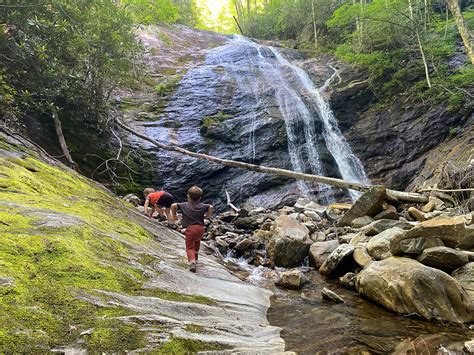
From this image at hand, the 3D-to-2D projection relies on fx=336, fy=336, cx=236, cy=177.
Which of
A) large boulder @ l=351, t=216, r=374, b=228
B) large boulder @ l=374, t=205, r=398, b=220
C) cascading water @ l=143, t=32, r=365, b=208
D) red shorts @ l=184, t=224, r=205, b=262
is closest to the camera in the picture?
red shorts @ l=184, t=224, r=205, b=262

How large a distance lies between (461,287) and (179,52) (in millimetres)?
26055

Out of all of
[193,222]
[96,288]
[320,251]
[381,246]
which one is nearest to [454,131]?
[320,251]

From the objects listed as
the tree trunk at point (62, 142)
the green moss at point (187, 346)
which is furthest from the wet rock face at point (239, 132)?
the green moss at point (187, 346)

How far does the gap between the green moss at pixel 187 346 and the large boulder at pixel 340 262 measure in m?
4.51

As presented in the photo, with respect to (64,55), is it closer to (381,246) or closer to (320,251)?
(320,251)

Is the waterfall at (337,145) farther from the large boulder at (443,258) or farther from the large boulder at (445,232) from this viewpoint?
the large boulder at (443,258)

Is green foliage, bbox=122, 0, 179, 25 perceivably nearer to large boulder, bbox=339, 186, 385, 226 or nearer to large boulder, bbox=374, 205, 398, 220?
large boulder, bbox=339, 186, 385, 226

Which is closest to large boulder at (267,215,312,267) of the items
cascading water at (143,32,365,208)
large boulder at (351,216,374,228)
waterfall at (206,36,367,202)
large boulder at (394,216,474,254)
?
large boulder at (351,216,374,228)

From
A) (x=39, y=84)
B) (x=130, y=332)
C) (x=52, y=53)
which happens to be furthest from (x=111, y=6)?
(x=130, y=332)

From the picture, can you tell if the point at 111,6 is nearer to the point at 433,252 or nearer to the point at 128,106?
the point at 128,106

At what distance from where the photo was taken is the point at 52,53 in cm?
1034

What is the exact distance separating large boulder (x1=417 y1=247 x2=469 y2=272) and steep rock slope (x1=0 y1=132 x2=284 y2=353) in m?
2.78

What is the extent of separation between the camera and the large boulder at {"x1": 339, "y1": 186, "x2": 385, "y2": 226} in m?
10.0

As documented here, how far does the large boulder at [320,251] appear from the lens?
7.98 metres
